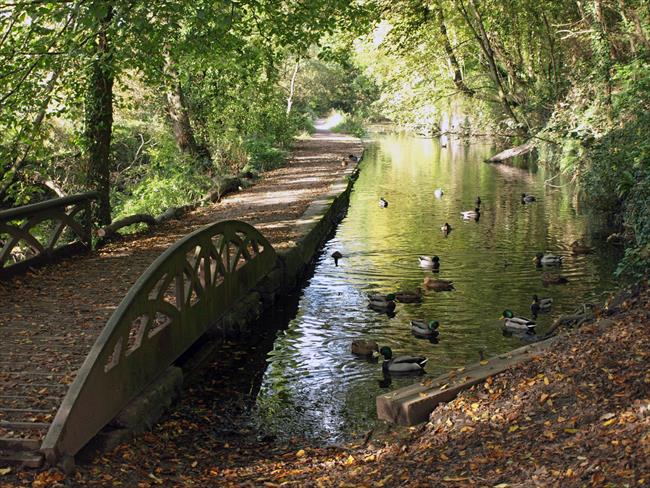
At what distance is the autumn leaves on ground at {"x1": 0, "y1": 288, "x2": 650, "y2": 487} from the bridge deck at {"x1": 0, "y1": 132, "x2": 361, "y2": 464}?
0.68 meters

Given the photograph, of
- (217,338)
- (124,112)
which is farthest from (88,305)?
(124,112)

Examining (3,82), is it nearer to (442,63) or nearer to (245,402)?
(245,402)

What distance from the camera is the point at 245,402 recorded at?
8344 mm

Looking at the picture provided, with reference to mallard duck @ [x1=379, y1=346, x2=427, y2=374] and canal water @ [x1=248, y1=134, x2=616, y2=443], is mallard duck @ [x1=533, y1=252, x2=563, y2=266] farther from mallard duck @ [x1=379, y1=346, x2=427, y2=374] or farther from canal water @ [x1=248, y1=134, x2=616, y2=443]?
mallard duck @ [x1=379, y1=346, x2=427, y2=374]

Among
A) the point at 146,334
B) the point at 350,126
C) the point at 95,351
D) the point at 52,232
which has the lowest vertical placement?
the point at 146,334

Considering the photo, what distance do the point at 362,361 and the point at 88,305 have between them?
10.8ft

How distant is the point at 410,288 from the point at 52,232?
18.9 feet

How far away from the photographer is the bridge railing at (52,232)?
33.0 ft

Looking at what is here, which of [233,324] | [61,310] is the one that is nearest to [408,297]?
[233,324]

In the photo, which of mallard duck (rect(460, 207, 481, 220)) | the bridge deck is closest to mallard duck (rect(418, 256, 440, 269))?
the bridge deck

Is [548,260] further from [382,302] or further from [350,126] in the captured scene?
[350,126]

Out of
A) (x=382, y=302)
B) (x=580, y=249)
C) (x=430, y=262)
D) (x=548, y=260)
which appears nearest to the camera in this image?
(x=382, y=302)

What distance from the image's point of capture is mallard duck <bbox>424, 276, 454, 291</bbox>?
12693mm

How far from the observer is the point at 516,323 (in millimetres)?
10172
